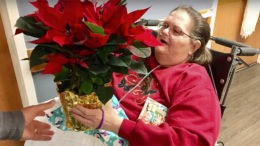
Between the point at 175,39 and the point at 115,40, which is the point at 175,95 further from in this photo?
the point at 115,40

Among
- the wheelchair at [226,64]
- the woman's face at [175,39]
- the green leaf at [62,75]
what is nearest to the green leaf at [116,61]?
the green leaf at [62,75]

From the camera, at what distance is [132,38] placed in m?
0.64

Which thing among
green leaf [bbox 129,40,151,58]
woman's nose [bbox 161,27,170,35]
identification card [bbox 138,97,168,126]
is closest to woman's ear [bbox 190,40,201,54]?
woman's nose [bbox 161,27,170,35]

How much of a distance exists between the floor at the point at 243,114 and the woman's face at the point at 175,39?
1172 millimetres

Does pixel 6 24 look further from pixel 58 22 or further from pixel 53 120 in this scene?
pixel 58 22

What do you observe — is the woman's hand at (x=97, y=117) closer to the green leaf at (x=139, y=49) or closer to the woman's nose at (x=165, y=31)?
the green leaf at (x=139, y=49)

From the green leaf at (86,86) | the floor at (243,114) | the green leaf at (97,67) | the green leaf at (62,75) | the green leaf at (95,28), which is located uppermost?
the green leaf at (95,28)

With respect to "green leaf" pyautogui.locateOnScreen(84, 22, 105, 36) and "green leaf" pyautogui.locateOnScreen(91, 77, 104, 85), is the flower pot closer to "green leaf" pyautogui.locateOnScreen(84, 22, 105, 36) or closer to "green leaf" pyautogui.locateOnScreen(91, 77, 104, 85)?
"green leaf" pyautogui.locateOnScreen(91, 77, 104, 85)

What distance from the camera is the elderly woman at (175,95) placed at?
0.90m

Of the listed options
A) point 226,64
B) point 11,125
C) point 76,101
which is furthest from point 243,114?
point 11,125

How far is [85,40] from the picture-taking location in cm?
57

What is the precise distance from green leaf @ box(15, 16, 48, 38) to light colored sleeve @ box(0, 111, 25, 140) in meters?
0.34

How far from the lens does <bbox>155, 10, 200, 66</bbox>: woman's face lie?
112 cm

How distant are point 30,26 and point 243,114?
2.27 m
